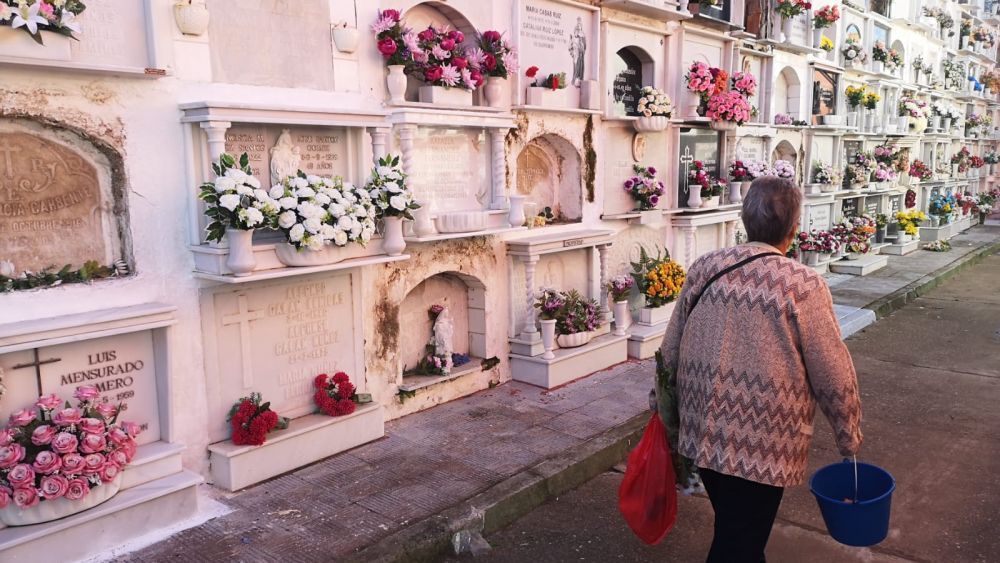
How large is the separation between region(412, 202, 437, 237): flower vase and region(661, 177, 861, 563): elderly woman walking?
3.23m

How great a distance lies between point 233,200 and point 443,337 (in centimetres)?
272

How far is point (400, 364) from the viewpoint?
613 cm

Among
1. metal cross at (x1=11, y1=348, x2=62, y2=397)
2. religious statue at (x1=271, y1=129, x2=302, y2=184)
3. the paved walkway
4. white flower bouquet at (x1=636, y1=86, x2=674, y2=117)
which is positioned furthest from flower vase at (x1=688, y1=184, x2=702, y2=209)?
metal cross at (x1=11, y1=348, x2=62, y2=397)

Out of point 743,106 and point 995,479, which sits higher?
point 743,106

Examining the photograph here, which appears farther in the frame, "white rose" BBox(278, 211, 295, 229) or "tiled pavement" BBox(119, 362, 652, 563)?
"white rose" BBox(278, 211, 295, 229)

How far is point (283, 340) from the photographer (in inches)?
207

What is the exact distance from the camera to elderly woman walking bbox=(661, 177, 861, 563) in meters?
2.81

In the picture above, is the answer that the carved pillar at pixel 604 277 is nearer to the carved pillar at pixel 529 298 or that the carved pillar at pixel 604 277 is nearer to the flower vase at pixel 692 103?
the carved pillar at pixel 529 298

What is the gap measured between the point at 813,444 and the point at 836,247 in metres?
8.29

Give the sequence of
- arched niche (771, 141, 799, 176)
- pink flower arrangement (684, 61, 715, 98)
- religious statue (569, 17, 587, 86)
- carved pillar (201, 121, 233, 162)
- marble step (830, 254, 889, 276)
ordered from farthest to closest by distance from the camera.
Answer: marble step (830, 254, 889, 276) < arched niche (771, 141, 799, 176) < pink flower arrangement (684, 61, 715, 98) < religious statue (569, 17, 587, 86) < carved pillar (201, 121, 233, 162)

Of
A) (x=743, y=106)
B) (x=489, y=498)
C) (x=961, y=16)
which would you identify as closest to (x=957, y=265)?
(x=743, y=106)

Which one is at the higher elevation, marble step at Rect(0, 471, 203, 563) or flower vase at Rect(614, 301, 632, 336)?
flower vase at Rect(614, 301, 632, 336)

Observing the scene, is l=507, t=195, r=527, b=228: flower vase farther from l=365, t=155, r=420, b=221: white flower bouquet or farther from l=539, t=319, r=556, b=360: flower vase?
l=365, t=155, r=420, b=221: white flower bouquet

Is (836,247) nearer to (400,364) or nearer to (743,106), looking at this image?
(743,106)
